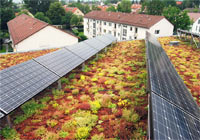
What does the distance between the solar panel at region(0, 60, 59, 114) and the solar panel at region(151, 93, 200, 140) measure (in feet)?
20.4

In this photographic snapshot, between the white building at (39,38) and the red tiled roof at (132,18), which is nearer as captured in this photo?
the white building at (39,38)

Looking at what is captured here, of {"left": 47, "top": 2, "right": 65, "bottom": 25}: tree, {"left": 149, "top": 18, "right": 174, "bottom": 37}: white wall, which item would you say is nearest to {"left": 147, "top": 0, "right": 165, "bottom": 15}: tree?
{"left": 149, "top": 18, "right": 174, "bottom": 37}: white wall

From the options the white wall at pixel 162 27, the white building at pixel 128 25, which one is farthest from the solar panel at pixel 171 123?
the white wall at pixel 162 27

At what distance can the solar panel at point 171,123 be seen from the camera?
5193 mm

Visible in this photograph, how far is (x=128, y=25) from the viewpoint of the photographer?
52.1 m

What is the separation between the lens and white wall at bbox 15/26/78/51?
29.3m

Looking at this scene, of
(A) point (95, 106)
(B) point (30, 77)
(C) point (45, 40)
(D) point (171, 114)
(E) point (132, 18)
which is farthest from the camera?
(E) point (132, 18)

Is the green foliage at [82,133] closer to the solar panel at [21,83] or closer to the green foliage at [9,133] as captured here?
the green foliage at [9,133]

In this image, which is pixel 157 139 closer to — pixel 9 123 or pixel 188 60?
pixel 9 123

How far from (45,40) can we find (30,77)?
25.2 metres

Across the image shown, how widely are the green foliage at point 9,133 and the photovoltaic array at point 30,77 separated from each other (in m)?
1.07

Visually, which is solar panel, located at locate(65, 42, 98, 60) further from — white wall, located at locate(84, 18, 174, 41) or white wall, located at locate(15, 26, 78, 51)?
white wall, located at locate(84, 18, 174, 41)

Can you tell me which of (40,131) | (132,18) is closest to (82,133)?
(40,131)

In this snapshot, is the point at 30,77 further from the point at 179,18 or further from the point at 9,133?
the point at 179,18
